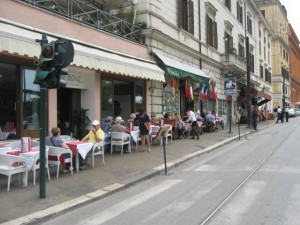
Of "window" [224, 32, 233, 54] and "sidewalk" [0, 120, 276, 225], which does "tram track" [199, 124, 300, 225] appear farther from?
"window" [224, 32, 233, 54]

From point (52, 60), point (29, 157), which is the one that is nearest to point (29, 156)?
point (29, 157)

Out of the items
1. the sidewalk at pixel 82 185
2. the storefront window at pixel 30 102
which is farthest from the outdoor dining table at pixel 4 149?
the storefront window at pixel 30 102

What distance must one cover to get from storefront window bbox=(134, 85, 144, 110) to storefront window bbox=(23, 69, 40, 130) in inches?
258

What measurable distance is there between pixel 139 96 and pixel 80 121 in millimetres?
4552

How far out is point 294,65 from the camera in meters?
103

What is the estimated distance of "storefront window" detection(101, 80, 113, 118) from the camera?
658 inches

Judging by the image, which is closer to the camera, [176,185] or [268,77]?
[176,185]

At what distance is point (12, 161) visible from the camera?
8883 mm

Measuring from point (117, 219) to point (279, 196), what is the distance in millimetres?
3101

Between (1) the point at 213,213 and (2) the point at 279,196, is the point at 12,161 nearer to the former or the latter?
(1) the point at 213,213

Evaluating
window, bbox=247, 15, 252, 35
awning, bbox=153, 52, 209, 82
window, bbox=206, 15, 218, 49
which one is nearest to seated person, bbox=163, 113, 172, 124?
awning, bbox=153, 52, 209, 82

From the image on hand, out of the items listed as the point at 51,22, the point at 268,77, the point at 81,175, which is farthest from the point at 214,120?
the point at 268,77

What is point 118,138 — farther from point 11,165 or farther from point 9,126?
point 11,165

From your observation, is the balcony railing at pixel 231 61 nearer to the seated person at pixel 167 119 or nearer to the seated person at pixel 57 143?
the seated person at pixel 167 119
